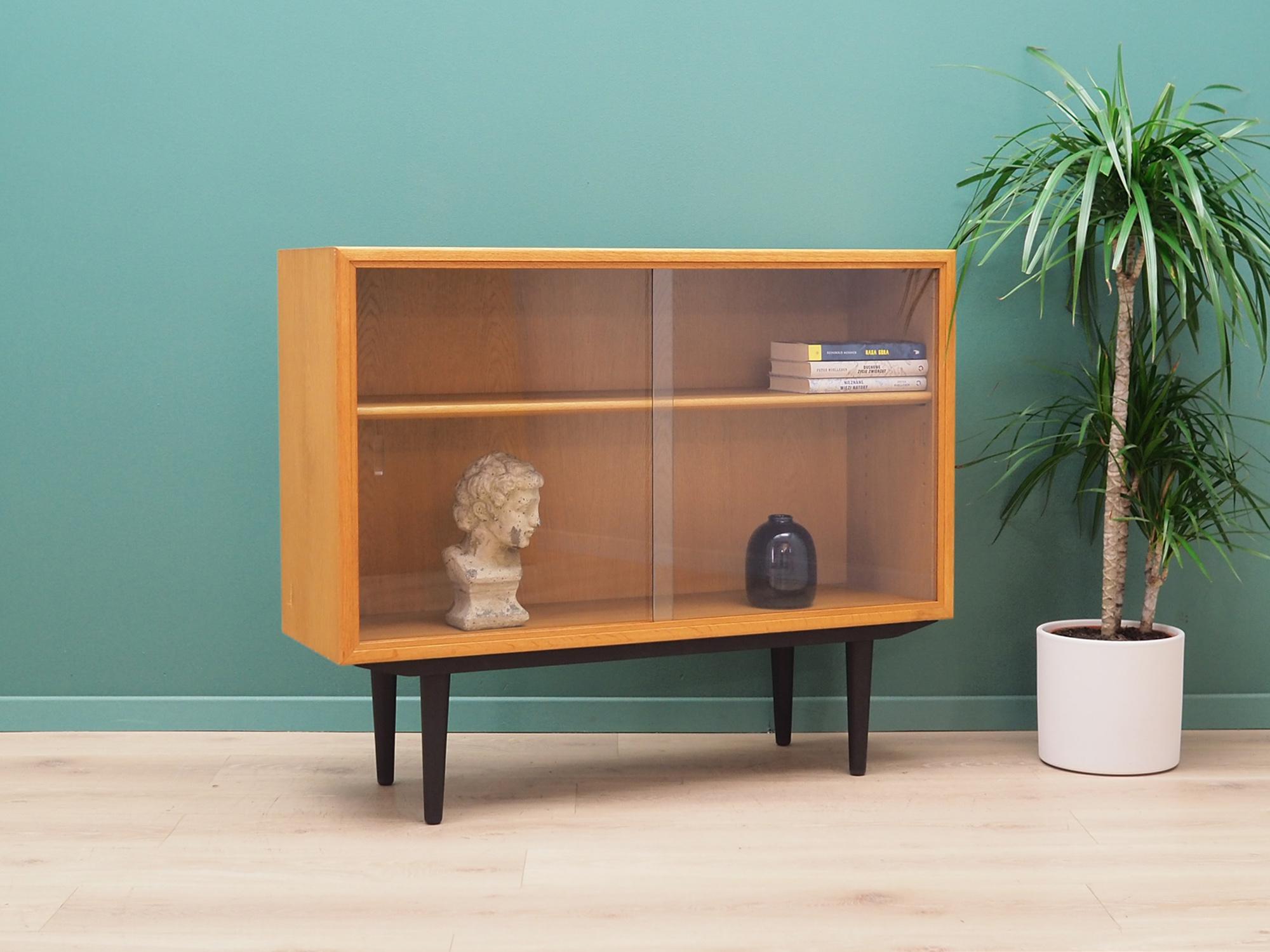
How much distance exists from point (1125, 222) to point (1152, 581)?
0.78 m

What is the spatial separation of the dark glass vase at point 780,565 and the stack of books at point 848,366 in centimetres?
28

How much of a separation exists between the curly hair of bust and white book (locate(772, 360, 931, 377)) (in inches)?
21.3

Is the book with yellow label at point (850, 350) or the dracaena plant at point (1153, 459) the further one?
the dracaena plant at point (1153, 459)

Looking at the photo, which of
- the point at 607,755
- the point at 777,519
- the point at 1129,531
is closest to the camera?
the point at 777,519

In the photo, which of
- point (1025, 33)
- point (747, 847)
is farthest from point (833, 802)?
point (1025, 33)

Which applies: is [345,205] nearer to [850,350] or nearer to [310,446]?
[310,446]

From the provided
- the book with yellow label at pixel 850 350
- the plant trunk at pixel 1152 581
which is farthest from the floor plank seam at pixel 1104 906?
the book with yellow label at pixel 850 350

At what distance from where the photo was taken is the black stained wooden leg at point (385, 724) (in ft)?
8.80

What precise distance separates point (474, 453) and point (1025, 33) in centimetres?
157

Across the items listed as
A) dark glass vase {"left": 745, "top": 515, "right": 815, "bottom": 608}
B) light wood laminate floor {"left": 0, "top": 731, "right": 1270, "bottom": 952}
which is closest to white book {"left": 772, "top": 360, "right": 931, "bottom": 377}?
dark glass vase {"left": 745, "top": 515, "right": 815, "bottom": 608}

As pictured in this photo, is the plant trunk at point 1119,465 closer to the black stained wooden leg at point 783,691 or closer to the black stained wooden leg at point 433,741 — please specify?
the black stained wooden leg at point 783,691

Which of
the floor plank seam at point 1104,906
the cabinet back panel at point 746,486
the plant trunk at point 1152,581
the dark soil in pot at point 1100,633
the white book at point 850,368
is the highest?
the white book at point 850,368

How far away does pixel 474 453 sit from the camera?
2.55 m

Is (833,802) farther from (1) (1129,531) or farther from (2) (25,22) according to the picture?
(2) (25,22)
